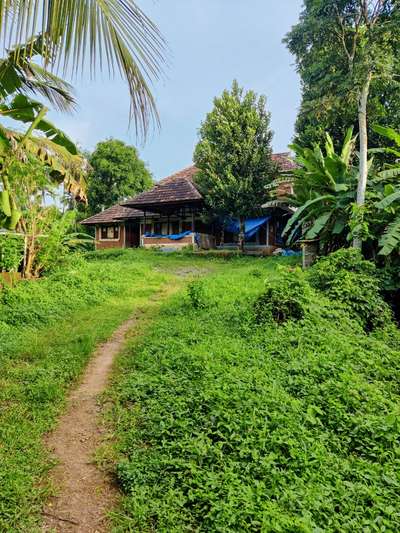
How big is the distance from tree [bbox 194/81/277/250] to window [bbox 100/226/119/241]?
38.7 feet

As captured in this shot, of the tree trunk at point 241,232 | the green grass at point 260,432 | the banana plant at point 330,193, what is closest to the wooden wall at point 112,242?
the tree trunk at point 241,232

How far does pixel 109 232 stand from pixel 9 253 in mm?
19565

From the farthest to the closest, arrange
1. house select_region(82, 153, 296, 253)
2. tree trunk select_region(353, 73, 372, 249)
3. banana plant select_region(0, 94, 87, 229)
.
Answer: house select_region(82, 153, 296, 253), tree trunk select_region(353, 73, 372, 249), banana plant select_region(0, 94, 87, 229)

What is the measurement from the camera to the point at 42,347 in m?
5.98

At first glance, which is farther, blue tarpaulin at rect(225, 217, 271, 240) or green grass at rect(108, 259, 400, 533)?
blue tarpaulin at rect(225, 217, 271, 240)

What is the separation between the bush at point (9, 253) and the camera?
29.3 ft

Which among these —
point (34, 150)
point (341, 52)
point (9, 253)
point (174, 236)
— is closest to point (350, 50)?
point (341, 52)

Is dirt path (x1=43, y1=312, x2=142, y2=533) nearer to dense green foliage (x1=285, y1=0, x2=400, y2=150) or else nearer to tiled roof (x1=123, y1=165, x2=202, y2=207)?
dense green foliage (x1=285, y1=0, x2=400, y2=150)

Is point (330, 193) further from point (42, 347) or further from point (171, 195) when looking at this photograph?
point (171, 195)

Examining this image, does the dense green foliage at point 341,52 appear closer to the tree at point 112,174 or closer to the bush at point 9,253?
the bush at point 9,253

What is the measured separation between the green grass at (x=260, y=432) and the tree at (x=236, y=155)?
39.3ft

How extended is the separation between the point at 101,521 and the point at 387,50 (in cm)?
1142

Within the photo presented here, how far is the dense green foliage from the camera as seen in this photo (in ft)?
30.3

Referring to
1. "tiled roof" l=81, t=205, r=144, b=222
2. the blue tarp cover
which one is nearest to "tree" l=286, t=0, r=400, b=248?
the blue tarp cover
